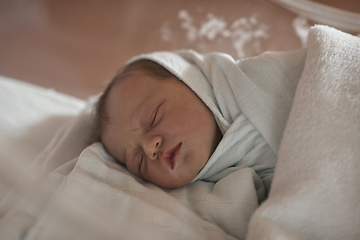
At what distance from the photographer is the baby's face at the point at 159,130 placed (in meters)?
0.65

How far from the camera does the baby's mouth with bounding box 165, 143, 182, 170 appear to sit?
65 cm

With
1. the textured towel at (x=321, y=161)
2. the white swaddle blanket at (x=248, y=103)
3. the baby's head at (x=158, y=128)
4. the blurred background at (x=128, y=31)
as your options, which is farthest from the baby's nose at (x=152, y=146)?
the blurred background at (x=128, y=31)

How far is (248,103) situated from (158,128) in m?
0.21

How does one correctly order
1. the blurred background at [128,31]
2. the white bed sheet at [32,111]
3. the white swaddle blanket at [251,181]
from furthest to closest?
the blurred background at [128,31], the white bed sheet at [32,111], the white swaddle blanket at [251,181]

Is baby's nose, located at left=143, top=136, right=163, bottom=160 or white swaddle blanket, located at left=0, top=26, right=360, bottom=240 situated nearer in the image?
white swaddle blanket, located at left=0, top=26, right=360, bottom=240

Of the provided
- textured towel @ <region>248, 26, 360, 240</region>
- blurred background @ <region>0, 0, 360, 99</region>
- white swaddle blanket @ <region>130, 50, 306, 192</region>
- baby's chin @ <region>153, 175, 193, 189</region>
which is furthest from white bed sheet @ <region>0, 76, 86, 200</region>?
textured towel @ <region>248, 26, 360, 240</region>

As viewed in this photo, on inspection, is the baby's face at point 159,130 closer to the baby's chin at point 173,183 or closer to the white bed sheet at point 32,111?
the baby's chin at point 173,183

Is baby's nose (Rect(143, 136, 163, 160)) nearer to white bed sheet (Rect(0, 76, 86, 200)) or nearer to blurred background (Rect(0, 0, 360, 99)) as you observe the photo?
white bed sheet (Rect(0, 76, 86, 200))

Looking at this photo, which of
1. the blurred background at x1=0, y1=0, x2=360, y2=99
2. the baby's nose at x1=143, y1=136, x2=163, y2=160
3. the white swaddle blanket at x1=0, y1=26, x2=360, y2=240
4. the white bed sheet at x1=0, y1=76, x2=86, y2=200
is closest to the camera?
the white swaddle blanket at x1=0, y1=26, x2=360, y2=240

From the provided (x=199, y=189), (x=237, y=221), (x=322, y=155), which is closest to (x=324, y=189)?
(x=322, y=155)

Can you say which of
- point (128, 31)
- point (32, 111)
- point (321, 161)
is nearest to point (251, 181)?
point (321, 161)

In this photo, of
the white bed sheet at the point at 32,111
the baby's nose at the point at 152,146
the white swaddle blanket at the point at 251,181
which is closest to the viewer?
the white swaddle blanket at the point at 251,181

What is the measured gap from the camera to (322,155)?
1.60 ft

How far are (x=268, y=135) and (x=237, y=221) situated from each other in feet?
0.64
